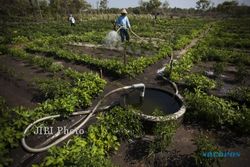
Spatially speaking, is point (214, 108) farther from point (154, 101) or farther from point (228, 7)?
point (228, 7)

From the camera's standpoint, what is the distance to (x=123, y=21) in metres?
9.73

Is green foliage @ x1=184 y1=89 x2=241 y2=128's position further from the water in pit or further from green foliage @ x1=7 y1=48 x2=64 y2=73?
green foliage @ x1=7 y1=48 x2=64 y2=73

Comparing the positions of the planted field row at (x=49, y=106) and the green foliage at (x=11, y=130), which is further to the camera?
the planted field row at (x=49, y=106)

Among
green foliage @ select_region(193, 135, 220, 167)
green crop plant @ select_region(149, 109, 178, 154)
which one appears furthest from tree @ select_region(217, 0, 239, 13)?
green foliage @ select_region(193, 135, 220, 167)

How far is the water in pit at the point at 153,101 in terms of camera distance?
17.3 feet

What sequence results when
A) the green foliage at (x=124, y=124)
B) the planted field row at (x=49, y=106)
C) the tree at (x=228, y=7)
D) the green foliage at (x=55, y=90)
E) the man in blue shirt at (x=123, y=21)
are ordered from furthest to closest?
1. the tree at (x=228, y=7)
2. the man in blue shirt at (x=123, y=21)
3. the green foliage at (x=55, y=90)
4. the green foliage at (x=124, y=124)
5. the planted field row at (x=49, y=106)

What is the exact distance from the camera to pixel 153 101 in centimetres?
564

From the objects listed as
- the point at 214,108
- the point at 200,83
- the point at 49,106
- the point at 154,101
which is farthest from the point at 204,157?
the point at 49,106

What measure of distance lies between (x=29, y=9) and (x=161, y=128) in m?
34.0

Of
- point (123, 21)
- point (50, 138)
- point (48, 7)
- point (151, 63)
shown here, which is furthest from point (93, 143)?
point (48, 7)

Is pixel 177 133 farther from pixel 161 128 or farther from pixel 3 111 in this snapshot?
pixel 3 111

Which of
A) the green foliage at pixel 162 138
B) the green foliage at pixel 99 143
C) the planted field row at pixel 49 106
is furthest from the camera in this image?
the planted field row at pixel 49 106

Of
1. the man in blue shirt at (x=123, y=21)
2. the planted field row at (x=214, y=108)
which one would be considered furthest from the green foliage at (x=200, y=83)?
the man in blue shirt at (x=123, y=21)

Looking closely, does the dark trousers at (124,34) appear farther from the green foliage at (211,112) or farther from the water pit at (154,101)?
the green foliage at (211,112)
